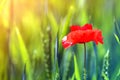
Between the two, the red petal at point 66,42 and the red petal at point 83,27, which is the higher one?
the red petal at point 83,27

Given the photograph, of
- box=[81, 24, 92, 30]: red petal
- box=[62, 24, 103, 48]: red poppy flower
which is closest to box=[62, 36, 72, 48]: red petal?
box=[62, 24, 103, 48]: red poppy flower

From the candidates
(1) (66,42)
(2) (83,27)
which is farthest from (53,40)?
(2) (83,27)

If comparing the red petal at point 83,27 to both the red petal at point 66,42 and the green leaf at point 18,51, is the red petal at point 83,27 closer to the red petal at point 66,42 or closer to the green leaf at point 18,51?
the red petal at point 66,42

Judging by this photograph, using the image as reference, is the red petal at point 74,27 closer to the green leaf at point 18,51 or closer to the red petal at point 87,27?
the red petal at point 87,27

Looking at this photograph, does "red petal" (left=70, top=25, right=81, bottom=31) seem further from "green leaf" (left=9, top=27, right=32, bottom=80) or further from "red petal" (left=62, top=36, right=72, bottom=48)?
"green leaf" (left=9, top=27, right=32, bottom=80)

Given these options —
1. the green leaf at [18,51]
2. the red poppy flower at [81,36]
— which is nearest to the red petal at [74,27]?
the red poppy flower at [81,36]

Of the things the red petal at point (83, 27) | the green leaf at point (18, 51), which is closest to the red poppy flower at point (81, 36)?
the red petal at point (83, 27)
